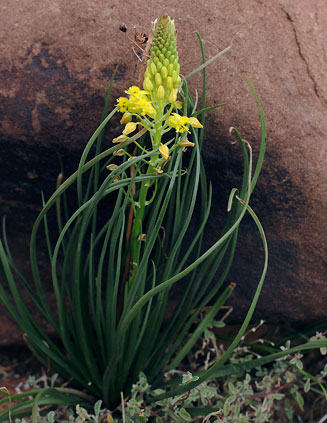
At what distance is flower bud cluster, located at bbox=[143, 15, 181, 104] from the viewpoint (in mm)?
750

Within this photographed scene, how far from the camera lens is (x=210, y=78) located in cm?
106

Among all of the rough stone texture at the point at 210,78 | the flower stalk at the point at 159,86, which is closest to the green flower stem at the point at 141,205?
the flower stalk at the point at 159,86

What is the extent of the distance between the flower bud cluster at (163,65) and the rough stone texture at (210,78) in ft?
0.93

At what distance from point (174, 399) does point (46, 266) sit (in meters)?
0.53

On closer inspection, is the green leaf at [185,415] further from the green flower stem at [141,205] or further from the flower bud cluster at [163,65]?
the flower bud cluster at [163,65]

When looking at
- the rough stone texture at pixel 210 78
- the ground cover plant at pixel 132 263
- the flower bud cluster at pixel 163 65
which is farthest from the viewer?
the rough stone texture at pixel 210 78

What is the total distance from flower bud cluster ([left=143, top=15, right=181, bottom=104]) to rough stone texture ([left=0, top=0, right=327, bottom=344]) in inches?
11.2

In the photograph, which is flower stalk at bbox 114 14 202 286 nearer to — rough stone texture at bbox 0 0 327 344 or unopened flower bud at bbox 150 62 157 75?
unopened flower bud at bbox 150 62 157 75

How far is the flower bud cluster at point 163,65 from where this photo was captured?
29.5 inches

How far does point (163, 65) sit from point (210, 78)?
313mm

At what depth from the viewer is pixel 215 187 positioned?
1141 mm

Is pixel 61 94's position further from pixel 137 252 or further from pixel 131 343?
pixel 131 343

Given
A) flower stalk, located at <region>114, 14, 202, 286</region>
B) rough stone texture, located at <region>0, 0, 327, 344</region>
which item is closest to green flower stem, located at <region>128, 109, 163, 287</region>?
flower stalk, located at <region>114, 14, 202, 286</region>

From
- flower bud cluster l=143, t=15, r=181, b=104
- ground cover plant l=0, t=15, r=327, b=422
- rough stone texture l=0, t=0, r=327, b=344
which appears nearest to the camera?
flower bud cluster l=143, t=15, r=181, b=104
